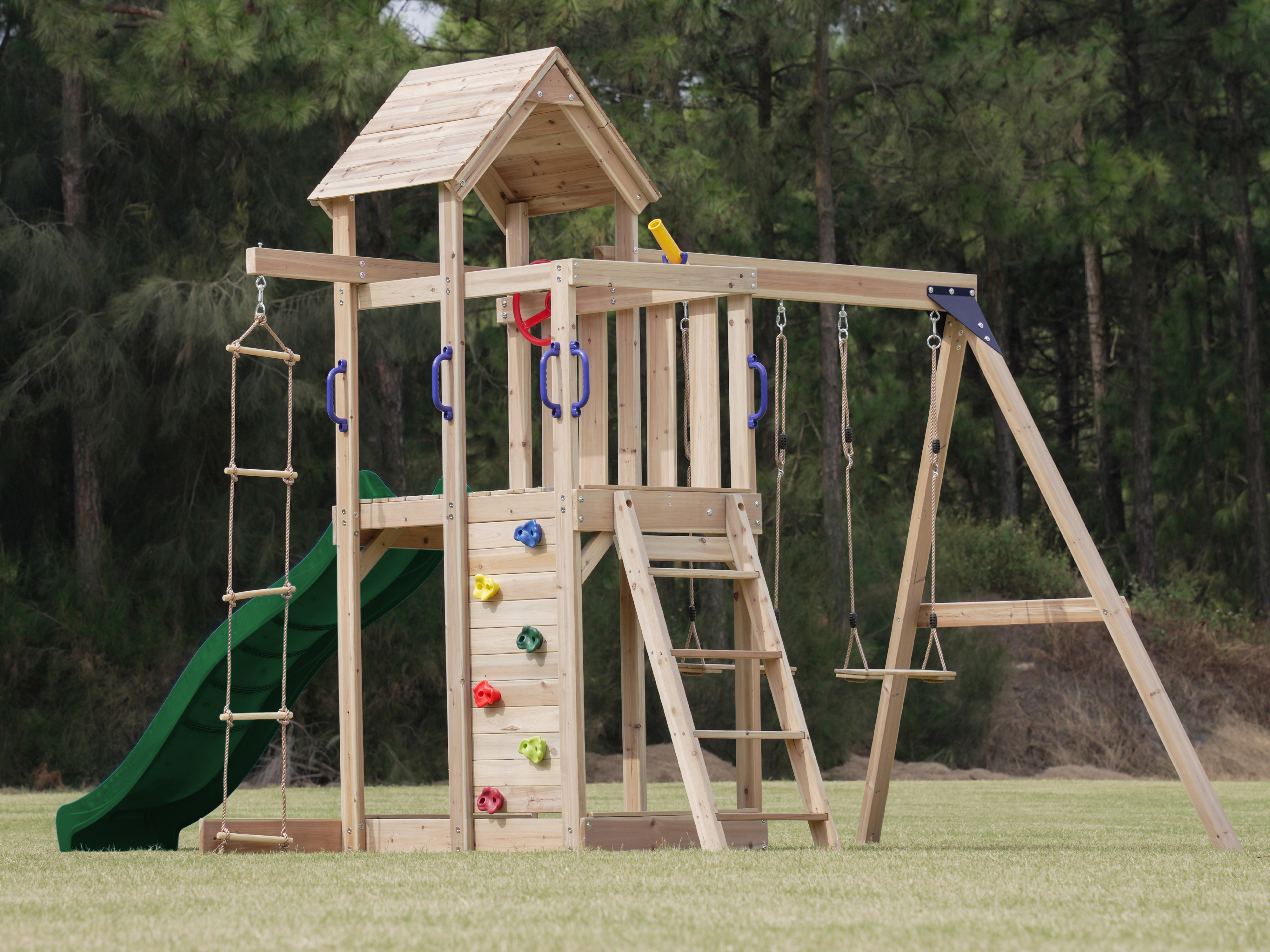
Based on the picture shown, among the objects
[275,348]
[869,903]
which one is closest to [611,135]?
[869,903]

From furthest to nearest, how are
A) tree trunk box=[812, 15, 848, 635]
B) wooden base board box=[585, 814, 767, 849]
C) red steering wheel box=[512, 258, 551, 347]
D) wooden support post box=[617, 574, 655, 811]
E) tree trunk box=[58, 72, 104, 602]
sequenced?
tree trunk box=[812, 15, 848, 635]
tree trunk box=[58, 72, 104, 602]
red steering wheel box=[512, 258, 551, 347]
wooden support post box=[617, 574, 655, 811]
wooden base board box=[585, 814, 767, 849]

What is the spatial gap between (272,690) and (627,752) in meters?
2.02

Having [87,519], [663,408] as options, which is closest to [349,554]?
[663,408]

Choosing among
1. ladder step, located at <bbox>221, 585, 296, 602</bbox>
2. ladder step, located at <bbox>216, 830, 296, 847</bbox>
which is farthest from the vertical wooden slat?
ladder step, located at <bbox>216, 830, 296, 847</bbox>

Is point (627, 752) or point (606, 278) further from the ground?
point (606, 278)

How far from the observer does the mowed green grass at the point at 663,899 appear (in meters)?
4.17

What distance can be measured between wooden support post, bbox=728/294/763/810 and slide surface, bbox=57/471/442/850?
5.61ft

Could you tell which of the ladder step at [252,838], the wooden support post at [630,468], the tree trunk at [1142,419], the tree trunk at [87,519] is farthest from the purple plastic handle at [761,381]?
the tree trunk at [1142,419]

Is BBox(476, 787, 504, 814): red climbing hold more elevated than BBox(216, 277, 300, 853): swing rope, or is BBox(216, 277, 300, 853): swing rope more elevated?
BBox(216, 277, 300, 853): swing rope

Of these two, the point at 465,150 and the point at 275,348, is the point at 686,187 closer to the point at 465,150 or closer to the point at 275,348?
the point at 275,348

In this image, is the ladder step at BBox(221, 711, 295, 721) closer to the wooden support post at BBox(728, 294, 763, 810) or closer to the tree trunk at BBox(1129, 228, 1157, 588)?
the wooden support post at BBox(728, 294, 763, 810)

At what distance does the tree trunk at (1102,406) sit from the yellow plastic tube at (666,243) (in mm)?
18900

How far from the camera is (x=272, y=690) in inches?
343

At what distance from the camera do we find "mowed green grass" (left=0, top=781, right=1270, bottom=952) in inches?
164
